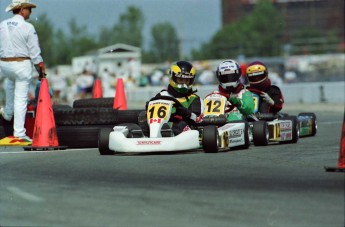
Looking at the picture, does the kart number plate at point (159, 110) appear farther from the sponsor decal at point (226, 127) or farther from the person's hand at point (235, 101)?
the person's hand at point (235, 101)

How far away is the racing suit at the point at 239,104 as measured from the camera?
444 inches

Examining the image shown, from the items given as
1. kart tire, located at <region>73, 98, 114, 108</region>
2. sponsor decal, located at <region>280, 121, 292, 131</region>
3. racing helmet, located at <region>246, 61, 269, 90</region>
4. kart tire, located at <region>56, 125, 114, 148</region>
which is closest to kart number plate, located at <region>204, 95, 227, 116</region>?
sponsor decal, located at <region>280, 121, 292, 131</region>

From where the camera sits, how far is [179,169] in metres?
8.08

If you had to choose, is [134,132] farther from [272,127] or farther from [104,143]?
[272,127]

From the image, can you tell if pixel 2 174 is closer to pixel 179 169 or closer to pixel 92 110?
pixel 179 169

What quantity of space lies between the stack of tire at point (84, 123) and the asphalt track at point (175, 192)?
217cm

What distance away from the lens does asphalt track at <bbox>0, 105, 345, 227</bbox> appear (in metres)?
5.80

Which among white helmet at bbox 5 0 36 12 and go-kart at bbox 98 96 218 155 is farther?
white helmet at bbox 5 0 36 12

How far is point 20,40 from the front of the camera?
38.6ft

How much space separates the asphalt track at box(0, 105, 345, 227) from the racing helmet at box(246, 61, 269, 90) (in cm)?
336

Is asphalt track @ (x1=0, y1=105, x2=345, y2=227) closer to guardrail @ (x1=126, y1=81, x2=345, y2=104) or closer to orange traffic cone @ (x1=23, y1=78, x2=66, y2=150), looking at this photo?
orange traffic cone @ (x1=23, y1=78, x2=66, y2=150)

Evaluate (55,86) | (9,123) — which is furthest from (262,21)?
(9,123)

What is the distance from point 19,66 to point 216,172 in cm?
481

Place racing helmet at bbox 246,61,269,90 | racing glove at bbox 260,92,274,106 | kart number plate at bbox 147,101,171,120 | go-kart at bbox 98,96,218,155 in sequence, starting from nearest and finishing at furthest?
go-kart at bbox 98,96,218,155, kart number plate at bbox 147,101,171,120, racing glove at bbox 260,92,274,106, racing helmet at bbox 246,61,269,90
